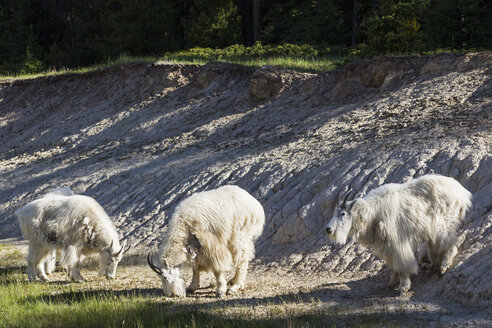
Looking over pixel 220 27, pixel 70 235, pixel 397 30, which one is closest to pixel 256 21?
pixel 220 27

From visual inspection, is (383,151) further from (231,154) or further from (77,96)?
(77,96)

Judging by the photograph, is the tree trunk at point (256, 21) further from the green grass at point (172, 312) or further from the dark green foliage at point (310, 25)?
the green grass at point (172, 312)

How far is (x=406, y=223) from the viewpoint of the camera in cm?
916

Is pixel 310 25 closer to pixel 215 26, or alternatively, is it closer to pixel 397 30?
pixel 215 26

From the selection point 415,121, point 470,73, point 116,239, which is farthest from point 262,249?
point 470,73

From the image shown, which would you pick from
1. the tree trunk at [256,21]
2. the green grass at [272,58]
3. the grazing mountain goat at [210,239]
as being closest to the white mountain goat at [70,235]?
the grazing mountain goat at [210,239]

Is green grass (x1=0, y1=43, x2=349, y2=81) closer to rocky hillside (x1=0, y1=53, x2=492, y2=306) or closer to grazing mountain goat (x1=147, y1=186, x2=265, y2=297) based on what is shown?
rocky hillside (x1=0, y1=53, x2=492, y2=306)

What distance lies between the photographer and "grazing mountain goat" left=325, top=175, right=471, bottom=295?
9125 millimetres

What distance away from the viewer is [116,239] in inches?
469

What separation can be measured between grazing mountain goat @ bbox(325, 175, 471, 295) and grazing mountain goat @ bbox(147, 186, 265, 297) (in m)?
1.80

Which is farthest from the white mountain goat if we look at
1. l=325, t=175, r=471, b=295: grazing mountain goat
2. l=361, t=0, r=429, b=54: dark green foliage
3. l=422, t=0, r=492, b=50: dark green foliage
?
l=422, t=0, r=492, b=50: dark green foliage

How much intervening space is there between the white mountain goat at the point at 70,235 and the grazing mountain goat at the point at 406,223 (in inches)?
189

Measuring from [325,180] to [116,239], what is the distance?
500 centimetres

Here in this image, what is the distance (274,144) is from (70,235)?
769 centimetres
